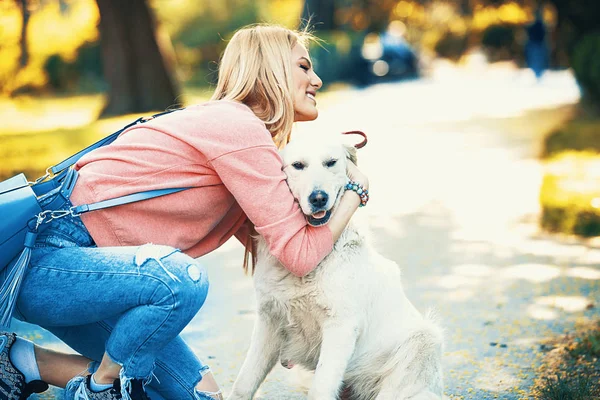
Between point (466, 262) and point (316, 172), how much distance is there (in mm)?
3523

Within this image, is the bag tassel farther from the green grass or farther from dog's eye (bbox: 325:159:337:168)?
the green grass

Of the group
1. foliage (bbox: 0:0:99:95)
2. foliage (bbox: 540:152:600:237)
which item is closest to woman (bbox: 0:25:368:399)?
foliage (bbox: 540:152:600:237)

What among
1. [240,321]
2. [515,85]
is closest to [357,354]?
[240,321]

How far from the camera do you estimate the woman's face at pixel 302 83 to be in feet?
11.4

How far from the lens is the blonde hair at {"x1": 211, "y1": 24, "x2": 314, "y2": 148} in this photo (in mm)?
3340

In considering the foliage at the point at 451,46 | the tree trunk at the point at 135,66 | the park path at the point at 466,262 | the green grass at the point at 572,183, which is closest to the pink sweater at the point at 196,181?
the park path at the point at 466,262

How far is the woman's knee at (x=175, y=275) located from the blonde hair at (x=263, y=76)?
780 mm

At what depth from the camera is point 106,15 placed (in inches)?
663

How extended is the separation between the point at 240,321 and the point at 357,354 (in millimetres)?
1892

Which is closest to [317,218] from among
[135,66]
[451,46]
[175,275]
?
[175,275]

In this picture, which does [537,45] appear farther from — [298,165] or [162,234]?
[162,234]

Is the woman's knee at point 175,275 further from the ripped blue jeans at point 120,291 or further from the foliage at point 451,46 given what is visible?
the foliage at point 451,46

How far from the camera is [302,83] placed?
349 centimetres

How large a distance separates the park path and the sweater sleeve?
603 millimetres
